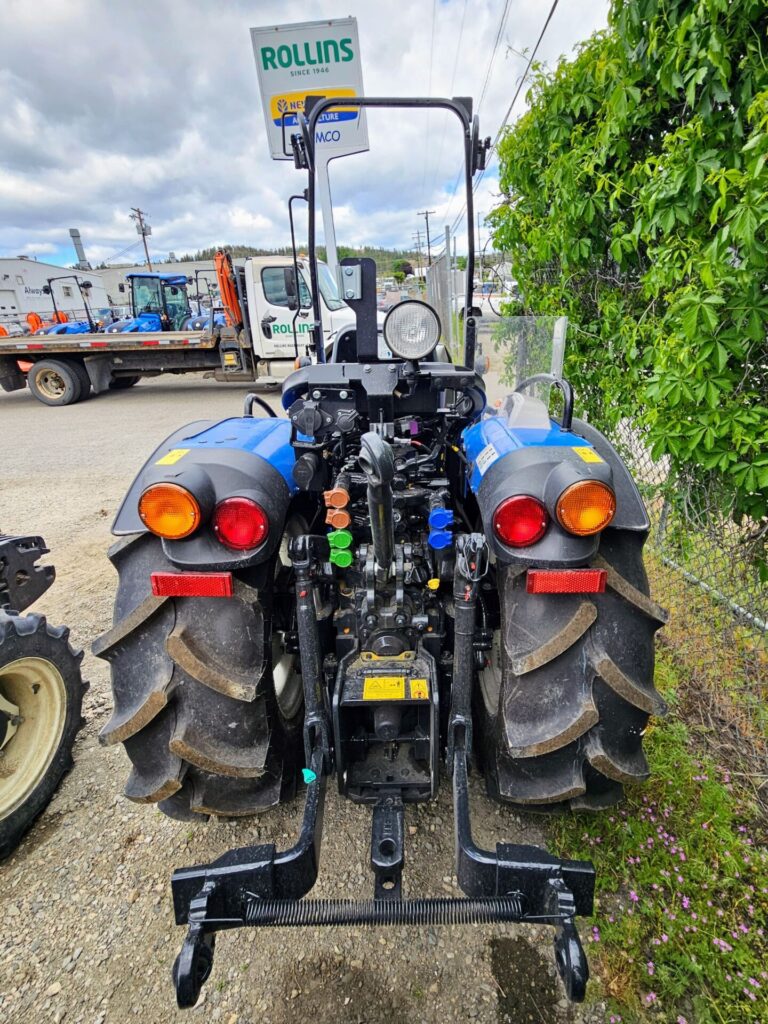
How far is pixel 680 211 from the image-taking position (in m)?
2.14

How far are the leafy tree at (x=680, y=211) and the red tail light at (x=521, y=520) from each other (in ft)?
3.68

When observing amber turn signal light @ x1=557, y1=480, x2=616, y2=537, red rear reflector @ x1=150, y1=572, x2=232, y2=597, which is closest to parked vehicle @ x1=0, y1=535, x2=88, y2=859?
red rear reflector @ x1=150, y1=572, x2=232, y2=597

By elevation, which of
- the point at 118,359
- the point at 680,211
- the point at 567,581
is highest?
the point at 680,211

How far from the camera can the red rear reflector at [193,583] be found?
1.47m

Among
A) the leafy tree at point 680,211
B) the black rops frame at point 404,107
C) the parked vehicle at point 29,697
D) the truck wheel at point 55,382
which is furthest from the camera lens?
the truck wheel at point 55,382

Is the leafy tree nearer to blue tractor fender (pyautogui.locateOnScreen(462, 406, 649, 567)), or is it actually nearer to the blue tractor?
blue tractor fender (pyautogui.locateOnScreen(462, 406, 649, 567))

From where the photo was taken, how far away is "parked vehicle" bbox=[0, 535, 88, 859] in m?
1.95

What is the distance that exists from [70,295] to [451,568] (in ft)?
141

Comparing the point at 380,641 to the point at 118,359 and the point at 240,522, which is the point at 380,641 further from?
the point at 118,359

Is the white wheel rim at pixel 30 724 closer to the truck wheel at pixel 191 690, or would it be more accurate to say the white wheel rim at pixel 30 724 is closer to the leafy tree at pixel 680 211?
the truck wheel at pixel 191 690

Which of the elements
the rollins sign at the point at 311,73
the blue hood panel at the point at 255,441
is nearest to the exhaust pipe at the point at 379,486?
the blue hood panel at the point at 255,441

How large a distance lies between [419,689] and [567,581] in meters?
0.60

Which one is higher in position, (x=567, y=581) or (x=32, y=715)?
(x=567, y=581)

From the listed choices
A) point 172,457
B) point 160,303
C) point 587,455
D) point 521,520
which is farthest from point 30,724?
point 160,303
